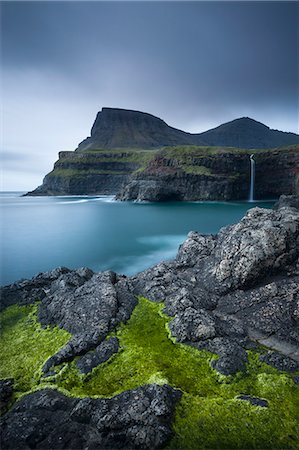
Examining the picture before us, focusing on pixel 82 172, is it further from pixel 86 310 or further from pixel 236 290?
pixel 236 290

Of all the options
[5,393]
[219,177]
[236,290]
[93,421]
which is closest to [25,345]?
[5,393]

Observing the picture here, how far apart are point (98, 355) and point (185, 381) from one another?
2716mm

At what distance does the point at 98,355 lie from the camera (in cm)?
841

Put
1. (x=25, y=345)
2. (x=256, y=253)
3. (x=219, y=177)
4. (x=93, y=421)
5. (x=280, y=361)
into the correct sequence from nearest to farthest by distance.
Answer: (x=93, y=421), (x=280, y=361), (x=25, y=345), (x=256, y=253), (x=219, y=177)

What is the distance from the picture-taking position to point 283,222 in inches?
497

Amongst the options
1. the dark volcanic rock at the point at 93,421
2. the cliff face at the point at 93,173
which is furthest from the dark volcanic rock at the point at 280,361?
the cliff face at the point at 93,173

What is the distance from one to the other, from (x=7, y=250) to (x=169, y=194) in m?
68.5

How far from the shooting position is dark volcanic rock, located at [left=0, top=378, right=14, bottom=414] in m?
6.79

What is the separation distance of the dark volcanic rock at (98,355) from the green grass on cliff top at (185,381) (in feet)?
0.59

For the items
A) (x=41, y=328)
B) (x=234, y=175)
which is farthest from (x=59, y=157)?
(x=41, y=328)

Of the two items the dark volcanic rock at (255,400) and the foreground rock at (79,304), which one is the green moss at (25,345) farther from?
the dark volcanic rock at (255,400)

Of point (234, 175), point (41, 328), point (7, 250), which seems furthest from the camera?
point (234, 175)

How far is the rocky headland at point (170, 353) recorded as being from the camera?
5.92 m

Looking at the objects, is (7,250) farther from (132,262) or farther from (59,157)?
(59,157)
